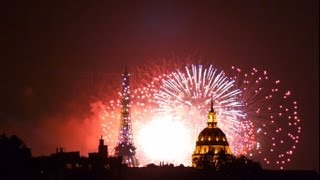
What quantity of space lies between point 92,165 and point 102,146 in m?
6.68

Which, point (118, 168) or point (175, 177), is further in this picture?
point (175, 177)

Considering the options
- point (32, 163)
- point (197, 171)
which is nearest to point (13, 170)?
point (32, 163)

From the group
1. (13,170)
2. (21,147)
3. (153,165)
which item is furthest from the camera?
(153,165)

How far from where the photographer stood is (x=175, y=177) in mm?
175250

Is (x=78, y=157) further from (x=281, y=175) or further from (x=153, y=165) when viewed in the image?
(x=281, y=175)

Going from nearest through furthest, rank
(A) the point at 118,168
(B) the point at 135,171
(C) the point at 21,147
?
(C) the point at 21,147 < (A) the point at 118,168 < (B) the point at 135,171

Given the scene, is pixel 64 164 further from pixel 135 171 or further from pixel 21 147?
pixel 135 171

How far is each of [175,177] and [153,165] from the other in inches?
348

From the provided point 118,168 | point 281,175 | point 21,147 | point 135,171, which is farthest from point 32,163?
point 281,175

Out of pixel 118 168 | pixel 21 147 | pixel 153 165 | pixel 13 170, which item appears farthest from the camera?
pixel 153 165

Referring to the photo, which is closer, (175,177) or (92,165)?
(92,165)

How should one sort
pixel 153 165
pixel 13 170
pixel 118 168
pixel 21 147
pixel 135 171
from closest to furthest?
pixel 13 170 → pixel 21 147 → pixel 118 168 → pixel 135 171 → pixel 153 165

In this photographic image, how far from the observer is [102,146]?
498 feet

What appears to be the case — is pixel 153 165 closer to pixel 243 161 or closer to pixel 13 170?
pixel 243 161
